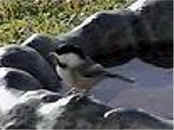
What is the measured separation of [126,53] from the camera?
582cm

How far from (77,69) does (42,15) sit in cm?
329

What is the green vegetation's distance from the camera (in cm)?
764

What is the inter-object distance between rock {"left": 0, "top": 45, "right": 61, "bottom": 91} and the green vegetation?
2515 millimetres

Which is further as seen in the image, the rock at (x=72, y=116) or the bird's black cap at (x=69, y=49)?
the bird's black cap at (x=69, y=49)

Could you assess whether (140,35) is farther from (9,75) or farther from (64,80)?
(9,75)

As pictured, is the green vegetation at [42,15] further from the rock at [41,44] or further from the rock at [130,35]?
the rock at [41,44]

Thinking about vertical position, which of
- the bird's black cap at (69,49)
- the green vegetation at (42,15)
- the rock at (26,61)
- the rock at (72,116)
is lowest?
the green vegetation at (42,15)

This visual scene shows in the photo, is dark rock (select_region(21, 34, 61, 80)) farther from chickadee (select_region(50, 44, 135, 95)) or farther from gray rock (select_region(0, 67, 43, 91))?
gray rock (select_region(0, 67, 43, 91))

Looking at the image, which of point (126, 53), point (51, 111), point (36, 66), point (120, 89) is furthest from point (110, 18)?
point (51, 111)

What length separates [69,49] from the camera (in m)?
5.13

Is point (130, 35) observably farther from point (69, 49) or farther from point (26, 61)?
point (26, 61)

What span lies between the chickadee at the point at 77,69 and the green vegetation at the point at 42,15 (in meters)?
2.19

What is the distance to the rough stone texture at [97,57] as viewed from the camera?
136 inches

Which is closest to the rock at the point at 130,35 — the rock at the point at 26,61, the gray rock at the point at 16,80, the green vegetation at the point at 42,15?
the rock at the point at 26,61
